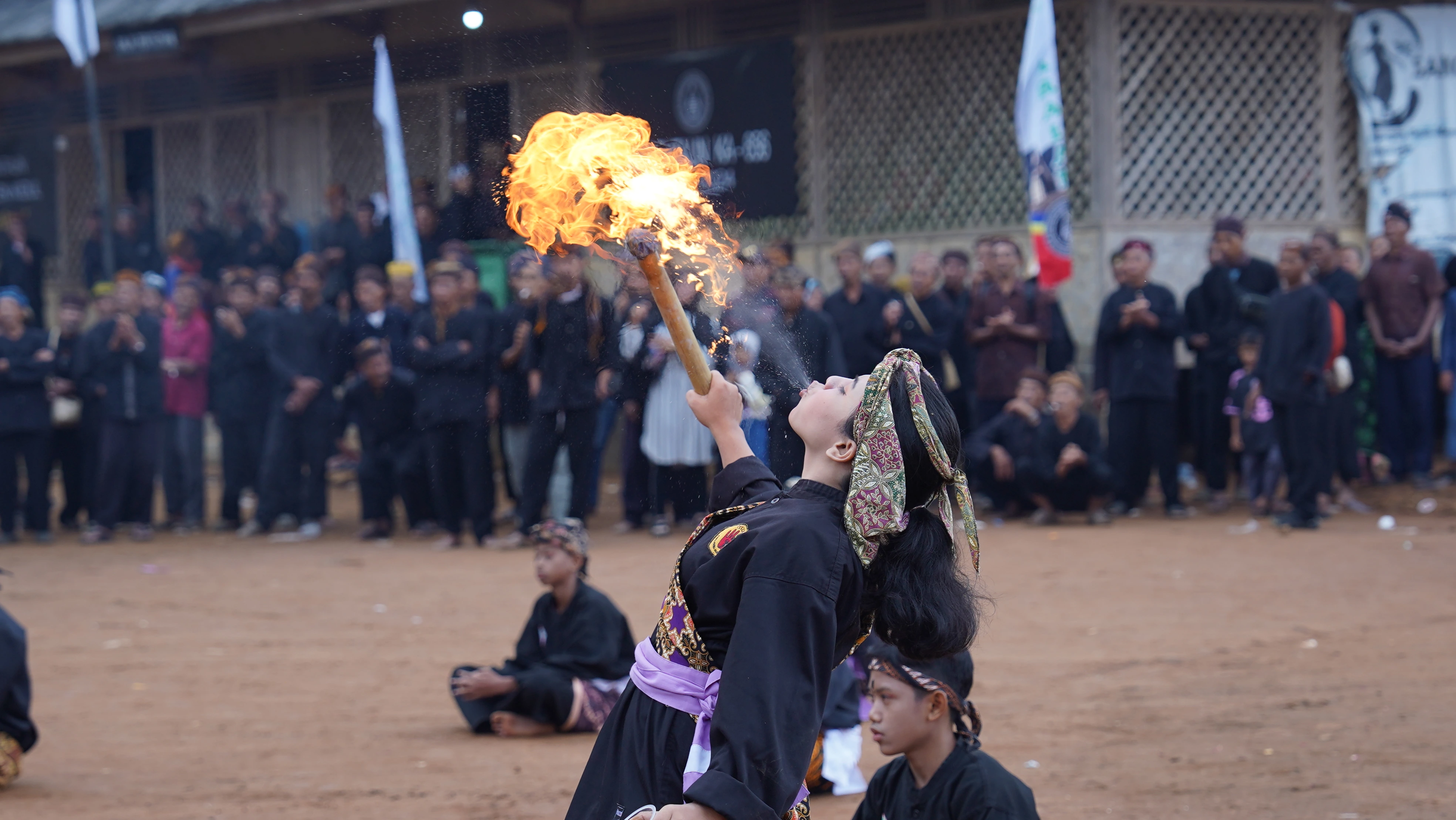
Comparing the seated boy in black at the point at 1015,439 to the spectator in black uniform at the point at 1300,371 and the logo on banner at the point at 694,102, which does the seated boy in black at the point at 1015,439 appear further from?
the logo on banner at the point at 694,102

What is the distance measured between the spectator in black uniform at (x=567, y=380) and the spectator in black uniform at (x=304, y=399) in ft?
7.18

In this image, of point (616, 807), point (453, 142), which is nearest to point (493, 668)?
point (453, 142)

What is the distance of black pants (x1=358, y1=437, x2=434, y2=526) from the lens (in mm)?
11383

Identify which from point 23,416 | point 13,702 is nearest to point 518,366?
point 23,416

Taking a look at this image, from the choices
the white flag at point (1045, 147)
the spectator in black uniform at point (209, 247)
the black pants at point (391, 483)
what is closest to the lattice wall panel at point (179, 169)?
the spectator in black uniform at point (209, 247)

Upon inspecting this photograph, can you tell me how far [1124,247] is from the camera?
11109 millimetres

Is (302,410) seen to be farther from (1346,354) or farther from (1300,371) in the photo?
(1346,354)

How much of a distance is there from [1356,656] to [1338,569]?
7.27 ft

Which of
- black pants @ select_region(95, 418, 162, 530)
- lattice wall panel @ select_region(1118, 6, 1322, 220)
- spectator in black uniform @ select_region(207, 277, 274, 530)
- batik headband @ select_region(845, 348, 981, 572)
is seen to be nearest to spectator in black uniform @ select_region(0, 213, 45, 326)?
black pants @ select_region(95, 418, 162, 530)

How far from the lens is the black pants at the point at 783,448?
4.81 meters

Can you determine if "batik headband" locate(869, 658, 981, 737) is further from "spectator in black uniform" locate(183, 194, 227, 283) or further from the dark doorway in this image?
the dark doorway

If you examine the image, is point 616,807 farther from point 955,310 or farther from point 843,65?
point 843,65

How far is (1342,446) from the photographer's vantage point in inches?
441

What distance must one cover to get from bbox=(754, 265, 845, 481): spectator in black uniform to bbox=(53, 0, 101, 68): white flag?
7.83 meters
